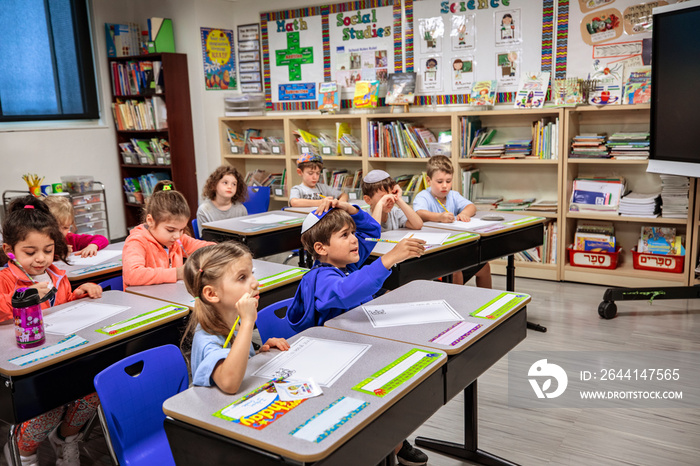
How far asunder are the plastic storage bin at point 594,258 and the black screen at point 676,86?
825 mm

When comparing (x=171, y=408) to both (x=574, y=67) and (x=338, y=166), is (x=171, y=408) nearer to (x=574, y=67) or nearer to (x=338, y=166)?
(x=574, y=67)

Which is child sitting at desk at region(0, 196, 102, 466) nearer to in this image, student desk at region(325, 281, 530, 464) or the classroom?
the classroom

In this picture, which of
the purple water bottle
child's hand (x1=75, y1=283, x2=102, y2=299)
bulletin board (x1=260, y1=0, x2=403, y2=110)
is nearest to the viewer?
the purple water bottle

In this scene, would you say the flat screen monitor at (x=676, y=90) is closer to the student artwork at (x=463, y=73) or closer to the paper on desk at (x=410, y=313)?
the student artwork at (x=463, y=73)

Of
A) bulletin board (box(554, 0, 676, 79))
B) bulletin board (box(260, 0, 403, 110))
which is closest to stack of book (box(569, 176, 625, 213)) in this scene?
bulletin board (box(554, 0, 676, 79))

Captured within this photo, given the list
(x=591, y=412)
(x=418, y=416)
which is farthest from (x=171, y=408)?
(x=591, y=412)

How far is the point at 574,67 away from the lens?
4.52 meters

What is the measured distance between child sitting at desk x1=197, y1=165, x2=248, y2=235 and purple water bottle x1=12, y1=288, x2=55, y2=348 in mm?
2234

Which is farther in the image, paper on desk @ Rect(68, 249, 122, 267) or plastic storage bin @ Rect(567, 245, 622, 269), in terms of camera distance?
plastic storage bin @ Rect(567, 245, 622, 269)

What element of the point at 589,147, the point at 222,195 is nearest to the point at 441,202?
the point at 589,147

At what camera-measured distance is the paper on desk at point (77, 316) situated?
6.62ft

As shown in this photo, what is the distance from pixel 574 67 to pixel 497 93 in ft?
2.03

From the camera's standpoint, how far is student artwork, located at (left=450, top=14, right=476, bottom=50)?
16.1 ft

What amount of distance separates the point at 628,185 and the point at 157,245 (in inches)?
139
